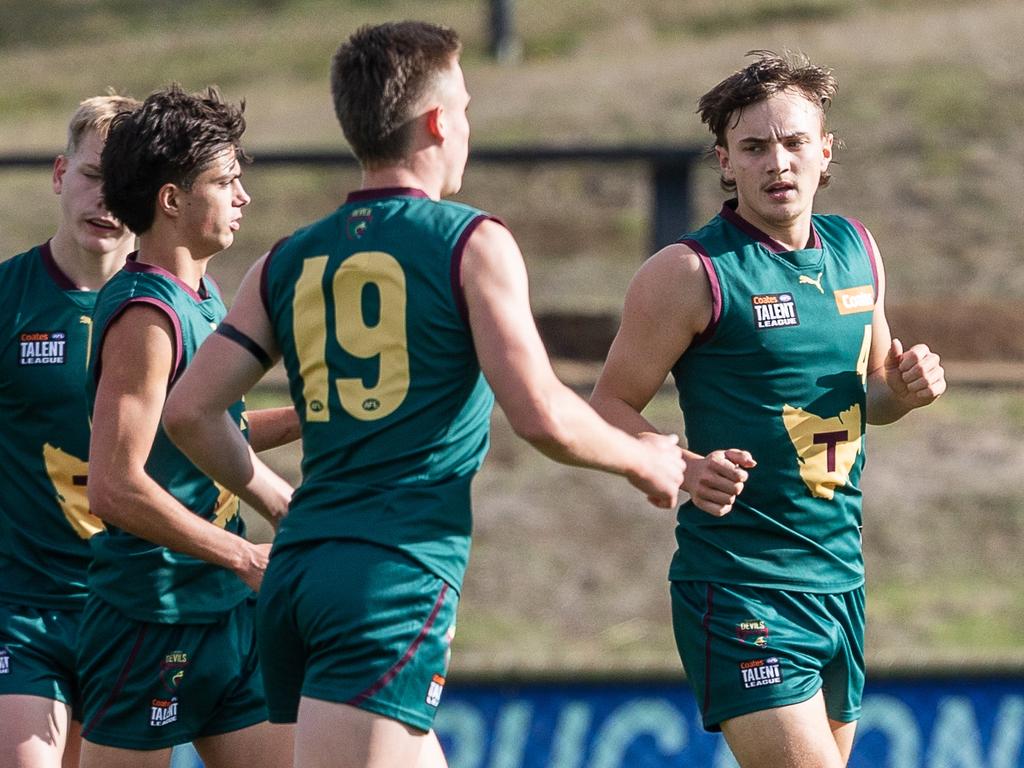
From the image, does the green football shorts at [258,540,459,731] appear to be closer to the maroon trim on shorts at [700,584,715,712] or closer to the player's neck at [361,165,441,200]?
the player's neck at [361,165,441,200]

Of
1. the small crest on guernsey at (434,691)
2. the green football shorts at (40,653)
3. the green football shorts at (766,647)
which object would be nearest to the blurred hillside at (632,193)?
the green football shorts at (40,653)

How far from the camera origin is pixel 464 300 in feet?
10.6

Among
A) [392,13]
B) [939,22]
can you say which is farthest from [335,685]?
[392,13]

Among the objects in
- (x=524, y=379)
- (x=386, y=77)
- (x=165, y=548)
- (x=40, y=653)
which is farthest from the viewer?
(x=40, y=653)

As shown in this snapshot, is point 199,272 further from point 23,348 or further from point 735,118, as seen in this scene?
point 735,118

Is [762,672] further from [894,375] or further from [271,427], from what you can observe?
[271,427]

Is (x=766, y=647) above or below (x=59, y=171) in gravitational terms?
below

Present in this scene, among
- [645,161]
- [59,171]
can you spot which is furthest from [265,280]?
[645,161]

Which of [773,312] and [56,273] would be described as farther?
[56,273]

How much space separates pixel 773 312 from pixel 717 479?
1.82ft

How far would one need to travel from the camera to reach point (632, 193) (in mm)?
17078

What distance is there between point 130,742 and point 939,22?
18875 mm

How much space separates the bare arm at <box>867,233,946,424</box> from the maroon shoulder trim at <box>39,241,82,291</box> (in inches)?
87.5

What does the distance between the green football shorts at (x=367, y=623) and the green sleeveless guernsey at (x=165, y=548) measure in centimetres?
76
